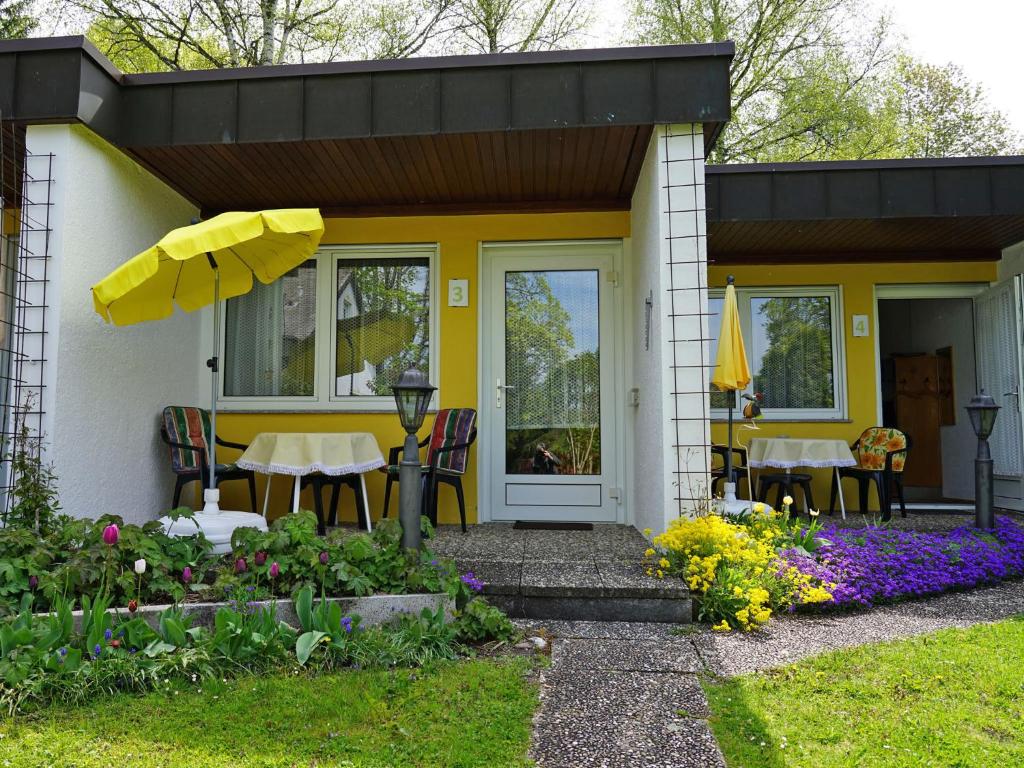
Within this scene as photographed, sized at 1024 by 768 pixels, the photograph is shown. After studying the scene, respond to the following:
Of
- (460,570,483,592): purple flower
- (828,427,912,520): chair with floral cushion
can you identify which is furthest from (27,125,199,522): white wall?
(828,427,912,520): chair with floral cushion

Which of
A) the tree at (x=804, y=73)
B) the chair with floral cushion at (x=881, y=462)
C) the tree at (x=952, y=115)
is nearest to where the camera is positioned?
the chair with floral cushion at (x=881, y=462)

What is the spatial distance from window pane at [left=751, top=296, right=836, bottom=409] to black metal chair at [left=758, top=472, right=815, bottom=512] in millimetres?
861

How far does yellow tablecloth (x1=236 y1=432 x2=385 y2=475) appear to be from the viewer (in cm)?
436

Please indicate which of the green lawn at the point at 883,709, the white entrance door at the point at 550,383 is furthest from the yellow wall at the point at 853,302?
the green lawn at the point at 883,709

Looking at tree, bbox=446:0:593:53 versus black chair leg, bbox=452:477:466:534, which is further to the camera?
tree, bbox=446:0:593:53

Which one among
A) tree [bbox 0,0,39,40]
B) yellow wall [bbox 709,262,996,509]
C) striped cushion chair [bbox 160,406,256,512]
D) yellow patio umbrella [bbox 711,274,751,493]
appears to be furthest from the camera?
tree [bbox 0,0,39,40]

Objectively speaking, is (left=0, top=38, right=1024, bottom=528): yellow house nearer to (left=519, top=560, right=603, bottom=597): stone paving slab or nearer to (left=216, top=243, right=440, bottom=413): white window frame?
(left=216, top=243, right=440, bottom=413): white window frame

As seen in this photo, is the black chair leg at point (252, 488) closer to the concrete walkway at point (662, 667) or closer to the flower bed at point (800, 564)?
the concrete walkway at point (662, 667)

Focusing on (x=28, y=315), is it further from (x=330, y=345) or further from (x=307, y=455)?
(x=330, y=345)

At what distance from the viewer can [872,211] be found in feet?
16.1

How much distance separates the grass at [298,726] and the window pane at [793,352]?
4.65 meters

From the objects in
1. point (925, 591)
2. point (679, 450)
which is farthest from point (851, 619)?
point (679, 450)

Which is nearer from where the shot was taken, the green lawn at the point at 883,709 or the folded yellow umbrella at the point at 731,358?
the green lawn at the point at 883,709

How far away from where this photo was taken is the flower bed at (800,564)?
3148 mm
